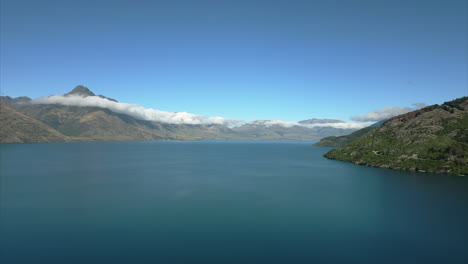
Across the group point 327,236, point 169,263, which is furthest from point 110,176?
point 327,236

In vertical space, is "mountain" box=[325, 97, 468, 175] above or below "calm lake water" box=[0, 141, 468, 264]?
above

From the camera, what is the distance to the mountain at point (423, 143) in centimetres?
12406

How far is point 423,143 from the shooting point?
141m

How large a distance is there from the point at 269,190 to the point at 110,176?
253 feet

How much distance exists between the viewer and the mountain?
12406 centimetres

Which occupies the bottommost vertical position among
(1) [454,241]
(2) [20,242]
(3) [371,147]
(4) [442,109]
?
(2) [20,242]

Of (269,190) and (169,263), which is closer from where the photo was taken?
(169,263)

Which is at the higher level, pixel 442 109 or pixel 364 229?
pixel 442 109

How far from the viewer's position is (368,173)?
12975cm

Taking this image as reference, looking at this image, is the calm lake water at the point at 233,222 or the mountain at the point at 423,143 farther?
the mountain at the point at 423,143

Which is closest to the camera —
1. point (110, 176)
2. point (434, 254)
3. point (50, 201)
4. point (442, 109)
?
point (434, 254)

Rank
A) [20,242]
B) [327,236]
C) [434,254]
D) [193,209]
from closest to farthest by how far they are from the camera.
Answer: [434,254] < [20,242] < [327,236] < [193,209]

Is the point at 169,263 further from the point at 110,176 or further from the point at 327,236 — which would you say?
the point at 110,176

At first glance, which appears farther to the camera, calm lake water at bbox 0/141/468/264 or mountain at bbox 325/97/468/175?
mountain at bbox 325/97/468/175
